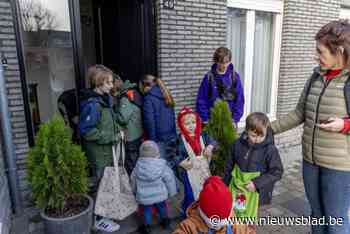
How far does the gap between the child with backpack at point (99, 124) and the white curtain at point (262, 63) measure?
10.9 feet

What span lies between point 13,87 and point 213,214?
2607mm

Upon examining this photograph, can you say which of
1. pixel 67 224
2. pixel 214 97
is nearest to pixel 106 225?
pixel 67 224

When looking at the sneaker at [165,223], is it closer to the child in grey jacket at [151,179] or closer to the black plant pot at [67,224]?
the child in grey jacket at [151,179]

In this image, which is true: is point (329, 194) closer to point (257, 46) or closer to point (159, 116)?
point (159, 116)

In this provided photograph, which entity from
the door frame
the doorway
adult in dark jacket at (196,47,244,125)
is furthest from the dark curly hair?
the door frame

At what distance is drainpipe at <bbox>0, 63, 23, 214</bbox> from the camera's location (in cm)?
290

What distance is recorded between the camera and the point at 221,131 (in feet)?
9.80

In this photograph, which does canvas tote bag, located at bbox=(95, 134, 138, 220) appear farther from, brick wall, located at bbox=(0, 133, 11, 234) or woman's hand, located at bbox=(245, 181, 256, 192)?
woman's hand, located at bbox=(245, 181, 256, 192)

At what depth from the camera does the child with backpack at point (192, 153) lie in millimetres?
2752

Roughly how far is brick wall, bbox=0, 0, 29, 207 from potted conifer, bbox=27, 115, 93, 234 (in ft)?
2.87

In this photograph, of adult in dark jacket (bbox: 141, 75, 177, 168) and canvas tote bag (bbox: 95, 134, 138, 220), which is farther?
adult in dark jacket (bbox: 141, 75, 177, 168)

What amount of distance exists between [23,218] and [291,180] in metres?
3.53

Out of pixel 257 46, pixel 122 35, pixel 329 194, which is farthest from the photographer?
pixel 257 46

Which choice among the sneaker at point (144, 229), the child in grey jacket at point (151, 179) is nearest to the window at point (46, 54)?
the child in grey jacket at point (151, 179)
